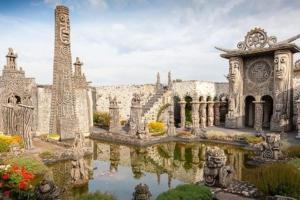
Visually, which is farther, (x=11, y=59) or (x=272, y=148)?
(x=11, y=59)

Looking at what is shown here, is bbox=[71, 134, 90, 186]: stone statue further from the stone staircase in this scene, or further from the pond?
the stone staircase

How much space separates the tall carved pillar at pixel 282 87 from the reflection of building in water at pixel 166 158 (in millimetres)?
7141

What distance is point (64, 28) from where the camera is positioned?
1828 centimetres

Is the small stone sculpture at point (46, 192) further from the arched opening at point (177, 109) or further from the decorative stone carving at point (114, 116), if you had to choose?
the arched opening at point (177, 109)

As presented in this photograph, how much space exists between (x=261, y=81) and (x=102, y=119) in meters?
15.3

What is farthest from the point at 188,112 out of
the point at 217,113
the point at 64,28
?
the point at 64,28

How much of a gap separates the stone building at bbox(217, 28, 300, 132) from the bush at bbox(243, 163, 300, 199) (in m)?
13.9

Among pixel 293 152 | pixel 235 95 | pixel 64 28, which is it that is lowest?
pixel 293 152

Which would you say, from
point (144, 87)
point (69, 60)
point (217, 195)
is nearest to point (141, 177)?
A: point (217, 195)

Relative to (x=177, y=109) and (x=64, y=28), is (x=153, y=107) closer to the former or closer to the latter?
(x=177, y=109)

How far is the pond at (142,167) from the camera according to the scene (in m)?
9.75

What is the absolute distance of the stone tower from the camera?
18.2 metres

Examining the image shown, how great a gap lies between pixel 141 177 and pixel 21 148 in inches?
256

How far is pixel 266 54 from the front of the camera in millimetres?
23406
